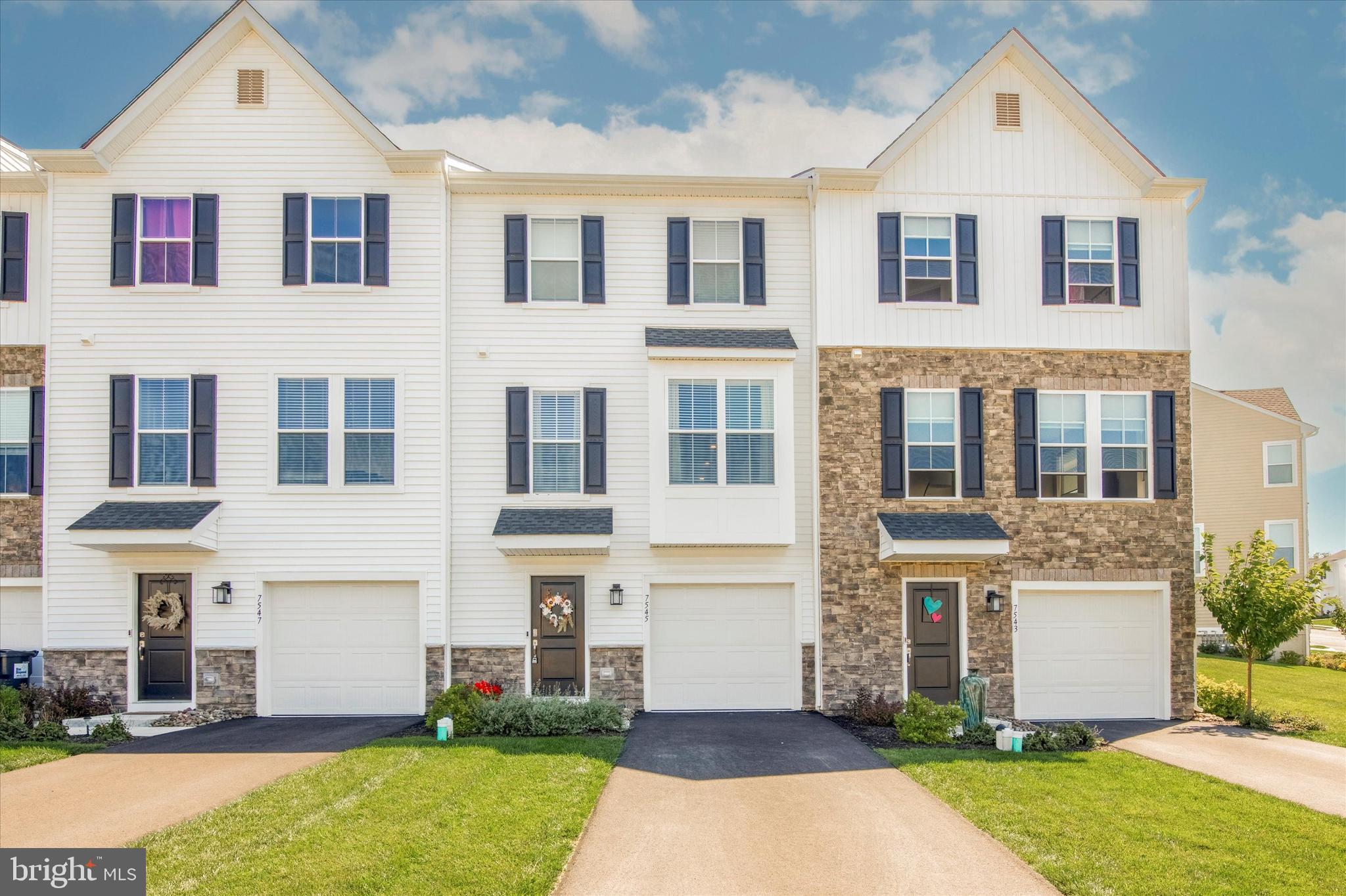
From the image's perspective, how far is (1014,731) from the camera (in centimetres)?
1225

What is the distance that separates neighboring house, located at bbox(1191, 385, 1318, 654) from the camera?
2534cm

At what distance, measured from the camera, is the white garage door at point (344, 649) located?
14.5 meters

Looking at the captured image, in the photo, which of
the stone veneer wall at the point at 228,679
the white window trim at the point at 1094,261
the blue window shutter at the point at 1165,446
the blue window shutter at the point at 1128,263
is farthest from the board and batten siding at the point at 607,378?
the blue window shutter at the point at 1165,446

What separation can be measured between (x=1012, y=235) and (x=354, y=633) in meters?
12.8

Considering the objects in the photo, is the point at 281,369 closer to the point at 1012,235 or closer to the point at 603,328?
the point at 603,328

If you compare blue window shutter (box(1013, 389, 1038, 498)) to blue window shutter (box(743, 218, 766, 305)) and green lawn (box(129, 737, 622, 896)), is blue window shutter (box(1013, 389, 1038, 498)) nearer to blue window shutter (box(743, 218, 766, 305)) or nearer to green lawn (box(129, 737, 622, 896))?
blue window shutter (box(743, 218, 766, 305))

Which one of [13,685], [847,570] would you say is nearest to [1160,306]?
[847,570]

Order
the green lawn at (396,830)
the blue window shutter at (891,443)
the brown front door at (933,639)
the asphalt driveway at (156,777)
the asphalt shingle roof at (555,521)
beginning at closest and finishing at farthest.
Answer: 1. the green lawn at (396,830)
2. the asphalt driveway at (156,777)
3. the asphalt shingle roof at (555,521)
4. the brown front door at (933,639)
5. the blue window shutter at (891,443)

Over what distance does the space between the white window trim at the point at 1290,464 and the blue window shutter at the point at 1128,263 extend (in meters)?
13.9

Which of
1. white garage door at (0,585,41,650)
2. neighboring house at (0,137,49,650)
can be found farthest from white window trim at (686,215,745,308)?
white garage door at (0,585,41,650)

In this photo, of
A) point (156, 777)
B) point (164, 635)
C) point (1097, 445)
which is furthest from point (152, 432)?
point (1097, 445)

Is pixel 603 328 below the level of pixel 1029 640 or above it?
above

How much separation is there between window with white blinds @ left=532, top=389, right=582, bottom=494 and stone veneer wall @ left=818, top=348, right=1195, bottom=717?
13.2 ft

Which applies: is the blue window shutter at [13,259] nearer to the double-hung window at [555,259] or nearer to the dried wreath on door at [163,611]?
the dried wreath on door at [163,611]
